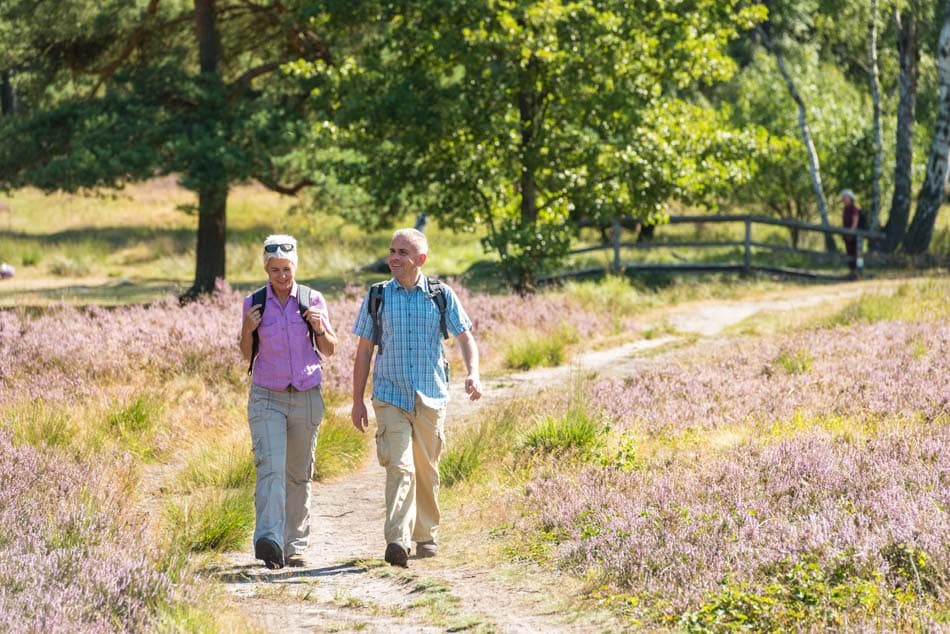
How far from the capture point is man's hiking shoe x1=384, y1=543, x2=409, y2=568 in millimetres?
6953

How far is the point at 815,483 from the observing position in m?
6.95

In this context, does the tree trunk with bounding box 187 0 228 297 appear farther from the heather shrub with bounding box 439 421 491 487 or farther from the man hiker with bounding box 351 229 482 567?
the man hiker with bounding box 351 229 482 567

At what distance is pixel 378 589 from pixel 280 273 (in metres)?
1.82

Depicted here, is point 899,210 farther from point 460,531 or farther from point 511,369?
point 460,531

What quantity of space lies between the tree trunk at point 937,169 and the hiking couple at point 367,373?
21357mm

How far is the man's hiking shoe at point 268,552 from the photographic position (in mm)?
6891

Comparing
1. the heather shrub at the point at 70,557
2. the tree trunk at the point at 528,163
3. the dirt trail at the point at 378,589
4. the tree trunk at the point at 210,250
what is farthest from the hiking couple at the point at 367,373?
the tree trunk at the point at 210,250

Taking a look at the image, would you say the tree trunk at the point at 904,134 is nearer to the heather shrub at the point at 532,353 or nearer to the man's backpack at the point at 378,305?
the heather shrub at the point at 532,353

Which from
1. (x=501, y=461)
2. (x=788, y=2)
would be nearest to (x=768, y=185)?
(x=788, y=2)

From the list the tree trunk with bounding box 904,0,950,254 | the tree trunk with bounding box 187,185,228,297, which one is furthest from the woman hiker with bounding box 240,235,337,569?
the tree trunk with bounding box 904,0,950,254

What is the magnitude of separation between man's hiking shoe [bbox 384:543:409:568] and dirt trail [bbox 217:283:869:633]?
0.21 ft

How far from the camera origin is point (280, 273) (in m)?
6.83

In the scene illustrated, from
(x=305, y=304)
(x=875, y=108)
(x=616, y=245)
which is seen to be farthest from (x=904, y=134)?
(x=305, y=304)

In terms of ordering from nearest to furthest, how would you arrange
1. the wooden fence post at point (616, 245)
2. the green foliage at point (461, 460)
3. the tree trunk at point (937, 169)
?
the green foliage at point (461, 460) → the wooden fence post at point (616, 245) → the tree trunk at point (937, 169)
